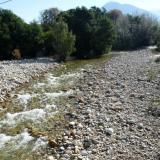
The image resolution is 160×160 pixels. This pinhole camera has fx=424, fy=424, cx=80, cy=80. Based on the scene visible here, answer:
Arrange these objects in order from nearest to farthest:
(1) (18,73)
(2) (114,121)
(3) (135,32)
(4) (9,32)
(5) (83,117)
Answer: (2) (114,121) → (5) (83,117) → (1) (18,73) → (4) (9,32) → (3) (135,32)

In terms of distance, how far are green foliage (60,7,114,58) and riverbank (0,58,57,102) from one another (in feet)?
29.5

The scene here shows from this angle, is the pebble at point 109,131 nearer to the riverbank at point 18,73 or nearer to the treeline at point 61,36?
the riverbank at point 18,73

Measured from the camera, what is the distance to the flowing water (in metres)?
16.6

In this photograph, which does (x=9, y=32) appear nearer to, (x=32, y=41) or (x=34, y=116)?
(x=32, y=41)

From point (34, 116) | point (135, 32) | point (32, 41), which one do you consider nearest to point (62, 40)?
point (32, 41)

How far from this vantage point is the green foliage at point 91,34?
4825 cm

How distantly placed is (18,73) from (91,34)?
17992mm

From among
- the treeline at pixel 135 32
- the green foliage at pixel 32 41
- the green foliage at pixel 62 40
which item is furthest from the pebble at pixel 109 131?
the treeline at pixel 135 32

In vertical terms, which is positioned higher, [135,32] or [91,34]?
[91,34]

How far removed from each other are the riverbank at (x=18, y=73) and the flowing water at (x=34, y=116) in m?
0.65

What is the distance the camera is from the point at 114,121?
1892 centimetres

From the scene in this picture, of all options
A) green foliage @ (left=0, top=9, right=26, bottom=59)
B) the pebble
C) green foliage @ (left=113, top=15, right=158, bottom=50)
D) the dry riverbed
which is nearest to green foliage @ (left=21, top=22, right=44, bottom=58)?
green foliage @ (left=0, top=9, right=26, bottom=59)

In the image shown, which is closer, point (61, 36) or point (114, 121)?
point (114, 121)

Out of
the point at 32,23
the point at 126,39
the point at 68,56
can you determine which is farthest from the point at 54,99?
the point at 126,39
